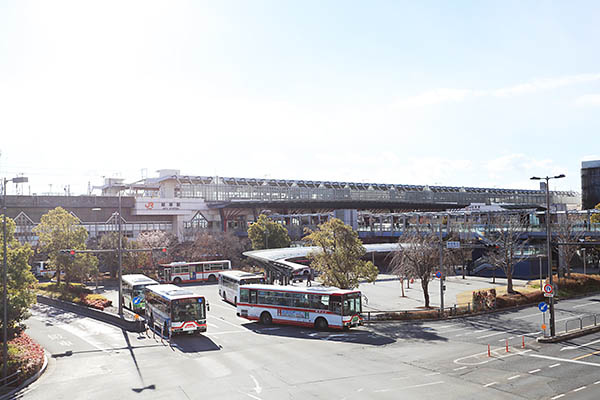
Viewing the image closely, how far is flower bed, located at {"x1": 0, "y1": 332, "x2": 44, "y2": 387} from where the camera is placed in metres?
21.3

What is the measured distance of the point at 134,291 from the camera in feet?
130

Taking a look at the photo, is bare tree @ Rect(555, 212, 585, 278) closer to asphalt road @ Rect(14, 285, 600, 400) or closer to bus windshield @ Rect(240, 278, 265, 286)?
asphalt road @ Rect(14, 285, 600, 400)

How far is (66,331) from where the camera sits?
106ft

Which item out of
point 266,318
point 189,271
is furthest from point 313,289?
point 189,271

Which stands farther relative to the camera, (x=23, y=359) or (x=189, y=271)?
(x=189, y=271)

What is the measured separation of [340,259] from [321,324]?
6.37m

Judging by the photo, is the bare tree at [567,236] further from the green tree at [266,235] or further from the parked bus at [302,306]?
the green tree at [266,235]

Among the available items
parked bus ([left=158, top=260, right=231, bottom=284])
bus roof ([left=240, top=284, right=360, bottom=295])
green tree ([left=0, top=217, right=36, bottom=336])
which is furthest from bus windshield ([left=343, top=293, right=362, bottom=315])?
parked bus ([left=158, top=260, right=231, bottom=284])

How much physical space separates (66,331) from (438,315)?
26849 mm

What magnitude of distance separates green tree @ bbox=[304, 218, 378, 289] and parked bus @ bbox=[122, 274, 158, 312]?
48.2 feet

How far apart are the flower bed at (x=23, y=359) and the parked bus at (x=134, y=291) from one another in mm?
11710

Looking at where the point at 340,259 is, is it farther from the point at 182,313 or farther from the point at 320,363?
the point at 320,363

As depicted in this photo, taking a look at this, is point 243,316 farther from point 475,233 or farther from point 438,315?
point 475,233

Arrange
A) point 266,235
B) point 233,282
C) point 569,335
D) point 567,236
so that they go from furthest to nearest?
1. point 266,235
2. point 567,236
3. point 233,282
4. point 569,335
